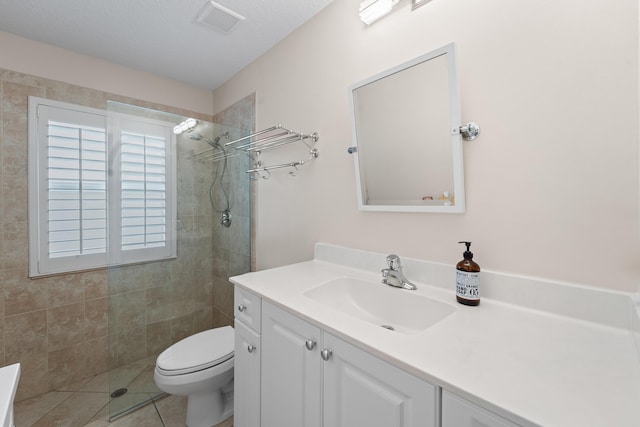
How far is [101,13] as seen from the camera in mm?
1598

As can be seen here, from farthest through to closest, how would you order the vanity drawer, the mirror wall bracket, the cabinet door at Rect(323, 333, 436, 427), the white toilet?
the white toilet, the vanity drawer, the mirror wall bracket, the cabinet door at Rect(323, 333, 436, 427)

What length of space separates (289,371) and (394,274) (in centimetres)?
56

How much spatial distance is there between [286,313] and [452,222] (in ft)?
2.42

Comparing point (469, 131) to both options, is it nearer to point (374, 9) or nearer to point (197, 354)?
point (374, 9)

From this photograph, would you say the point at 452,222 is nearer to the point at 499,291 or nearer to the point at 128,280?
the point at 499,291

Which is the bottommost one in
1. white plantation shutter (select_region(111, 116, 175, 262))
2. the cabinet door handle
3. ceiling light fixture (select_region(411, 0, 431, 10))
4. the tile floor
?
the tile floor

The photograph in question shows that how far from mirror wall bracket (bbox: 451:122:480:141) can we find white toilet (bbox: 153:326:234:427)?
1.64 meters

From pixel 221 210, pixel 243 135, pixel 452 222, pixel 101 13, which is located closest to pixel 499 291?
pixel 452 222

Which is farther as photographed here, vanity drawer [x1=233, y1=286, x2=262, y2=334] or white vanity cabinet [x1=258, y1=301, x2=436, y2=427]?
vanity drawer [x1=233, y1=286, x2=262, y2=334]

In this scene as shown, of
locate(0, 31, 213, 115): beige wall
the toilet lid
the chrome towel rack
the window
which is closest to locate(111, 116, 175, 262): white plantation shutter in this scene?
the window

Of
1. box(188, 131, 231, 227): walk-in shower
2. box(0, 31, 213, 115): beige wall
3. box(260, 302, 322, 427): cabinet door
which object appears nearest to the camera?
box(260, 302, 322, 427): cabinet door

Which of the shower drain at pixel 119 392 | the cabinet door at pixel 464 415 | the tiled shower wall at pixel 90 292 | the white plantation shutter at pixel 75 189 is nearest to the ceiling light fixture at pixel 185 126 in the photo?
the tiled shower wall at pixel 90 292

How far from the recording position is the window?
67.1 inches

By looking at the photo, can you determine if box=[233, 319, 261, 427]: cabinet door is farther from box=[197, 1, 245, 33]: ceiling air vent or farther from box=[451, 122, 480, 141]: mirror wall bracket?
box=[197, 1, 245, 33]: ceiling air vent
